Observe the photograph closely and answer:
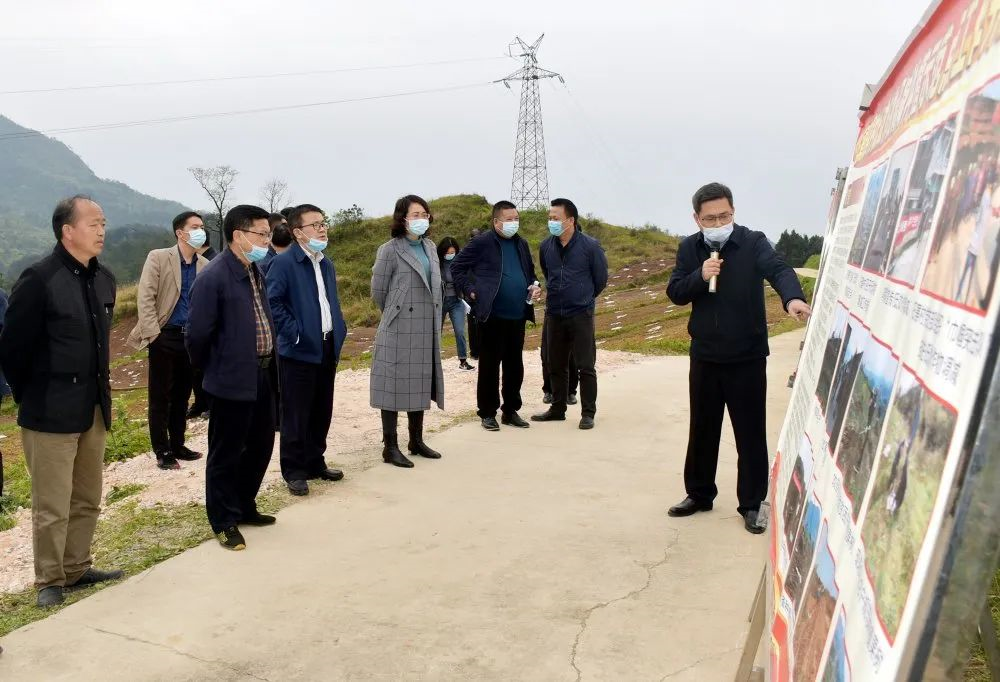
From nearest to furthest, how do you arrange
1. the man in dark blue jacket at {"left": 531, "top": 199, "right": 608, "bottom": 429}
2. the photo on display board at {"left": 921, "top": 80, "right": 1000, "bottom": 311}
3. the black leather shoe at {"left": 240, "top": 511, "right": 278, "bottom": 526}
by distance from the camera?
the photo on display board at {"left": 921, "top": 80, "right": 1000, "bottom": 311}, the black leather shoe at {"left": 240, "top": 511, "right": 278, "bottom": 526}, the man in dark blue jacket at {"left": 531, "top": 199, "right": 608, "bottom": 429}

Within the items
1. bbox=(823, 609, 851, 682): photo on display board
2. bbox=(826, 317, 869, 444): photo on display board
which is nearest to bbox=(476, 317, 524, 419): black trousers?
bbox=(826, 317, 869, 444): photo on display board

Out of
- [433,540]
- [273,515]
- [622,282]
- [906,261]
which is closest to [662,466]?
[433,540]

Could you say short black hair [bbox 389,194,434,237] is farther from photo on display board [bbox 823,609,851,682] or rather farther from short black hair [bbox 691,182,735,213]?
photo on display board [bbox 823,609,851,682]

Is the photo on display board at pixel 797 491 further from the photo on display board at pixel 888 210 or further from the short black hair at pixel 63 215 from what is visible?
the short black hair at pixel 63 215

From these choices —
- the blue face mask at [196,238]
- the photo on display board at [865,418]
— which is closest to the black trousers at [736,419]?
the photo on display board at [865,418]

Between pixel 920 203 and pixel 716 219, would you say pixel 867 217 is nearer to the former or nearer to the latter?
pixel 920 203

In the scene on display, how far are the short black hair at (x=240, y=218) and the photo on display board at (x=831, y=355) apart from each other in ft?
10.1

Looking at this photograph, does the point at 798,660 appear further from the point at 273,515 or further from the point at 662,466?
the point at 662,466

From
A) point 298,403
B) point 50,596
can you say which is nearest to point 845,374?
point 50,596

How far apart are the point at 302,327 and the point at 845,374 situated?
3827mm

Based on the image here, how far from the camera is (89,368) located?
376cm

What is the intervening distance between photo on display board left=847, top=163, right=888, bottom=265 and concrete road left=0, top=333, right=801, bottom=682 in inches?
65.6

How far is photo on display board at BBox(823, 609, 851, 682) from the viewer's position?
1.25 m

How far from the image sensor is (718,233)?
4238 millimetres
